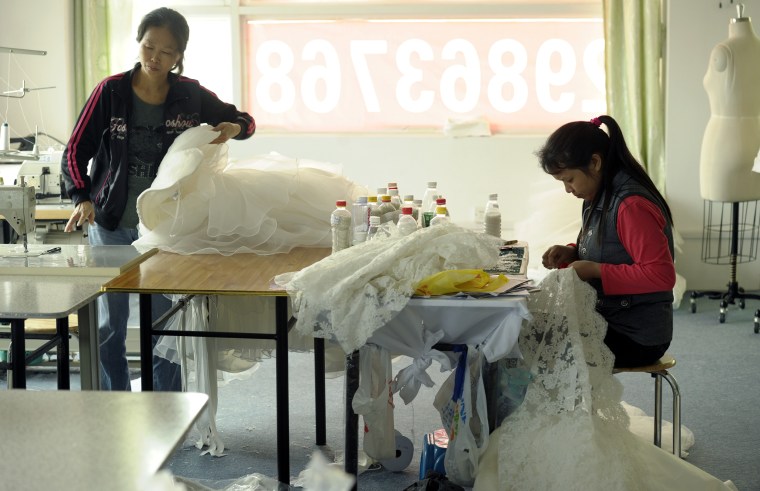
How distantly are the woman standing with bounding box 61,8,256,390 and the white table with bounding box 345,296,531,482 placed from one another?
107cm

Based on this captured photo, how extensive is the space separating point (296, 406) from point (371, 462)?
77cm

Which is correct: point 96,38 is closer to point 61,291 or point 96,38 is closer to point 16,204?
point 16,204

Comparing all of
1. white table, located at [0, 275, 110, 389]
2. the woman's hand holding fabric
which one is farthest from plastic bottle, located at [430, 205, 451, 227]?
white table, located at [0, 275, 110, 389]

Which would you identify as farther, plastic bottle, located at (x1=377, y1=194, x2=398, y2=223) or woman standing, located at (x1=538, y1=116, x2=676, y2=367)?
plastic bottle, located at (x1=377, y1=194, x2=398, y2=223)

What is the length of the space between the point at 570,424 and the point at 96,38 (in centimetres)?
429

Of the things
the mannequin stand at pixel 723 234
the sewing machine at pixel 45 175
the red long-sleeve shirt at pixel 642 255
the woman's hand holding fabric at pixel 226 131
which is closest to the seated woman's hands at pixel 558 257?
the red long-sleeve shirt at pixel 642 255

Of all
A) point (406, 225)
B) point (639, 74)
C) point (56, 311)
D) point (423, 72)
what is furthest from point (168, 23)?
point (639, 74)

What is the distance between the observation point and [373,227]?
296cm

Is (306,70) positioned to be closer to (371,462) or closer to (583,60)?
(583,60)

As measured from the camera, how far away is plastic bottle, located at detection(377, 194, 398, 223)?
125 inches

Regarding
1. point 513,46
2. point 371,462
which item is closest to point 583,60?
point 513,46

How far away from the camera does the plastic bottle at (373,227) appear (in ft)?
9.57

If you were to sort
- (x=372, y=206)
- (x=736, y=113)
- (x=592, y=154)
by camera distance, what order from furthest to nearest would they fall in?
(x=736, y=113), (x=372, y=206), (x=592, y=154)

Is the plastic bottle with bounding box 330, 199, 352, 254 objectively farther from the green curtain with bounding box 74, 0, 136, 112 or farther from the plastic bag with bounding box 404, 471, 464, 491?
the green curtain with bounding box 74, 0, 136, 112
